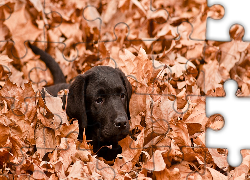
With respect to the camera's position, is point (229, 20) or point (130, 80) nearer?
point (229, 20)

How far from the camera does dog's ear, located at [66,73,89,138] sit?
2461 millimetres

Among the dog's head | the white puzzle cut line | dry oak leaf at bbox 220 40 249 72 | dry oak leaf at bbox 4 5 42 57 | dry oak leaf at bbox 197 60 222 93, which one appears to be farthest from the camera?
dry oak leaf at bbox 4 5 42 57

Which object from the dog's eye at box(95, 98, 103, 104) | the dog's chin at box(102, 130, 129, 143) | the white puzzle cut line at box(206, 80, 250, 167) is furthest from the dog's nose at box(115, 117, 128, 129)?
the white puzzle cut line at box(206, 80, 250, 167)

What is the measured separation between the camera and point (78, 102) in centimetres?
248

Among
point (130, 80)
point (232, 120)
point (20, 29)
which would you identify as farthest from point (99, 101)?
point (20, 29)

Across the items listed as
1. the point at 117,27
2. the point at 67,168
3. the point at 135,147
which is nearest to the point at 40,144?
the point at 67,168

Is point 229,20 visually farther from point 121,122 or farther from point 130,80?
point 121,122

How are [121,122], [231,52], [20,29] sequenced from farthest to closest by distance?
[20,29]
[231,52]
[121,122]

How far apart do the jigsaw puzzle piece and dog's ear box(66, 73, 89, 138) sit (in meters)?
1.04

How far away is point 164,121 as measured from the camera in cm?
238

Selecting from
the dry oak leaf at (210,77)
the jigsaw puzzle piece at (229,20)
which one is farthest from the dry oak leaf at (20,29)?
the jigsaw puzzle piece at (229,20)

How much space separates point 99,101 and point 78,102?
155 millimetres

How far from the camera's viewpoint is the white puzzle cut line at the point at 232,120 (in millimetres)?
2105

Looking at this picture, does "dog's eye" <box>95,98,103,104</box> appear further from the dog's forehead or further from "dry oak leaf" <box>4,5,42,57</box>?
"dry oak leaf" <box>4,5,42,57</box>
